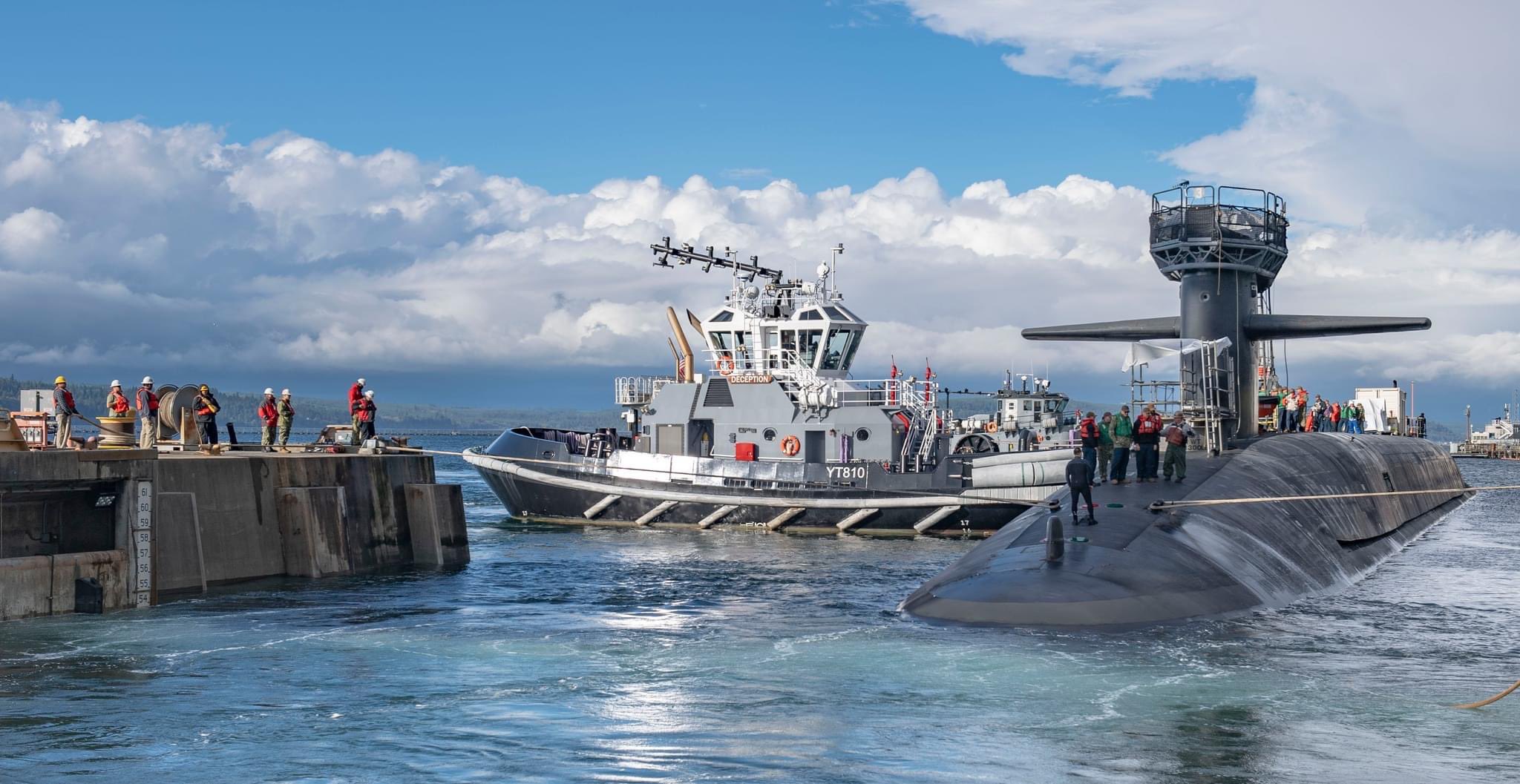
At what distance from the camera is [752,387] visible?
4272 cm

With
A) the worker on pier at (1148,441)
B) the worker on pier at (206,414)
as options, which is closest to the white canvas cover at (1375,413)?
the worker on pier at (1148,441)

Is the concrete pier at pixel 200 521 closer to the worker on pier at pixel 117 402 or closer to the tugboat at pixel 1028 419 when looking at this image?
the worker on pier at pixel 117 402

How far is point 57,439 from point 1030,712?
1768 centimetres

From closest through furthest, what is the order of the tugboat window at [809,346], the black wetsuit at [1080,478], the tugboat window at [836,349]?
the black wetsuit at [1080,478], the tugboat window at [809,346], the tugboat window at [836,349]

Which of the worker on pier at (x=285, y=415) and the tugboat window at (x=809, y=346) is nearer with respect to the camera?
the worker on pier at (x=285, y=415)

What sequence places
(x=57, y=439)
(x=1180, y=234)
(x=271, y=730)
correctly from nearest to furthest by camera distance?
1. (x=271, y=730)
2. (x=57, y=439)
3. (x=1180, y=234)

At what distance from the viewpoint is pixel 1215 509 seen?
24547mm

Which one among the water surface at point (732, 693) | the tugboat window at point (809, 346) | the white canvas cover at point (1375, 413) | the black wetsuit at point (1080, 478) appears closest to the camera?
the water surface at point (732, 693)

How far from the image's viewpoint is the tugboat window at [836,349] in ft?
144

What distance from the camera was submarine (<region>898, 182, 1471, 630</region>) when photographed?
1919 cm

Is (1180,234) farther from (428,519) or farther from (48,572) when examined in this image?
(48,572)

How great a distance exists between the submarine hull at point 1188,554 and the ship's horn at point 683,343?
62.8 feet

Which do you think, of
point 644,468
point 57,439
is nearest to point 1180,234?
point 644,468

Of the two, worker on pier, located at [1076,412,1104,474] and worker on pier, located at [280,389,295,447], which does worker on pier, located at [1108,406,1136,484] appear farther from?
worker on pier, located at [280,389,295,447]
